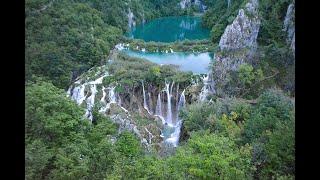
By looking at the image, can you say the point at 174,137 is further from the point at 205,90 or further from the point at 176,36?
the point at 176,36

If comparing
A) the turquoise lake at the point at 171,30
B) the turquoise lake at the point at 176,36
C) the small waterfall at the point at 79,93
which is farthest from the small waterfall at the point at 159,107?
the turquoise lake at the point at 171,30

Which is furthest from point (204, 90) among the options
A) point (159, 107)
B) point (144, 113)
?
point (144, 113)

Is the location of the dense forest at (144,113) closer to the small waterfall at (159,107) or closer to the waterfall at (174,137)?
the waterfall at (174,137)

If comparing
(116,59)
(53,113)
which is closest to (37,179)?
(53,113)
